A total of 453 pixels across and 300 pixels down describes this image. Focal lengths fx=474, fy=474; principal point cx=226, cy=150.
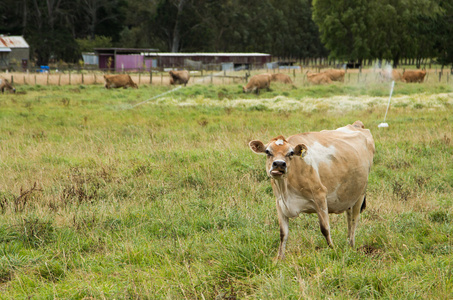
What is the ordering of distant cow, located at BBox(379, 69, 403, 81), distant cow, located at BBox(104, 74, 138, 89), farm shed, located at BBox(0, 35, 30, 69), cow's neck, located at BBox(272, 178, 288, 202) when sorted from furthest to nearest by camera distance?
farm shed, located at BBox(0, 35, 30, 69) → distant cow, located at BBox(379, 69, 403, 81) → distant cow, located at BBox(104, 74, 138, 89) → cow's neck, located at BBox(272, 178, 288, 202)

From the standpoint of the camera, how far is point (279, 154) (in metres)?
4.73

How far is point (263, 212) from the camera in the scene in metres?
6.88

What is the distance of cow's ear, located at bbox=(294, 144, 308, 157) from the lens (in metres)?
4.86

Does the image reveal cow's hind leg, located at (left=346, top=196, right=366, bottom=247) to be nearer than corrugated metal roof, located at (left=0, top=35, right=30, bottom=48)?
Yes

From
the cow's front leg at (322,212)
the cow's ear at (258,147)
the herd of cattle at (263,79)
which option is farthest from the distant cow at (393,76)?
the cow's ear at (258,147)

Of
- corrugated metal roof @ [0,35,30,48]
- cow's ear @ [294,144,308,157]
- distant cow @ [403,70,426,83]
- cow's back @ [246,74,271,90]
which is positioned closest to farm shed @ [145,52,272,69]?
corrugated metal roof @ [0,35,30,48]

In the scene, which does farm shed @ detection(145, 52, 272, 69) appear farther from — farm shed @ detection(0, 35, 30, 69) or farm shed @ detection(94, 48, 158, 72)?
farm shed @ detection(0, 35, 30, 69)

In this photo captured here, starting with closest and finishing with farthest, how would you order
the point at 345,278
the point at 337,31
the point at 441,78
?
the point at 345,278
the point at 441,78
the point at 337,31

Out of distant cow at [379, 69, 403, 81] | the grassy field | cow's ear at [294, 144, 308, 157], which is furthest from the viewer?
distant cow at [379, 69, 403, 81]

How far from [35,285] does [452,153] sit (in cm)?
941

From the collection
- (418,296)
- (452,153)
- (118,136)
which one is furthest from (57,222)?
(452,153)

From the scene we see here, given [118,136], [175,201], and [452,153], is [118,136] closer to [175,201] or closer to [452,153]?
[175,201]

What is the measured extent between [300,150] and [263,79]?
25.1 m

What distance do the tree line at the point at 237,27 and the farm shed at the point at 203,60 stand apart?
34.5 ft
